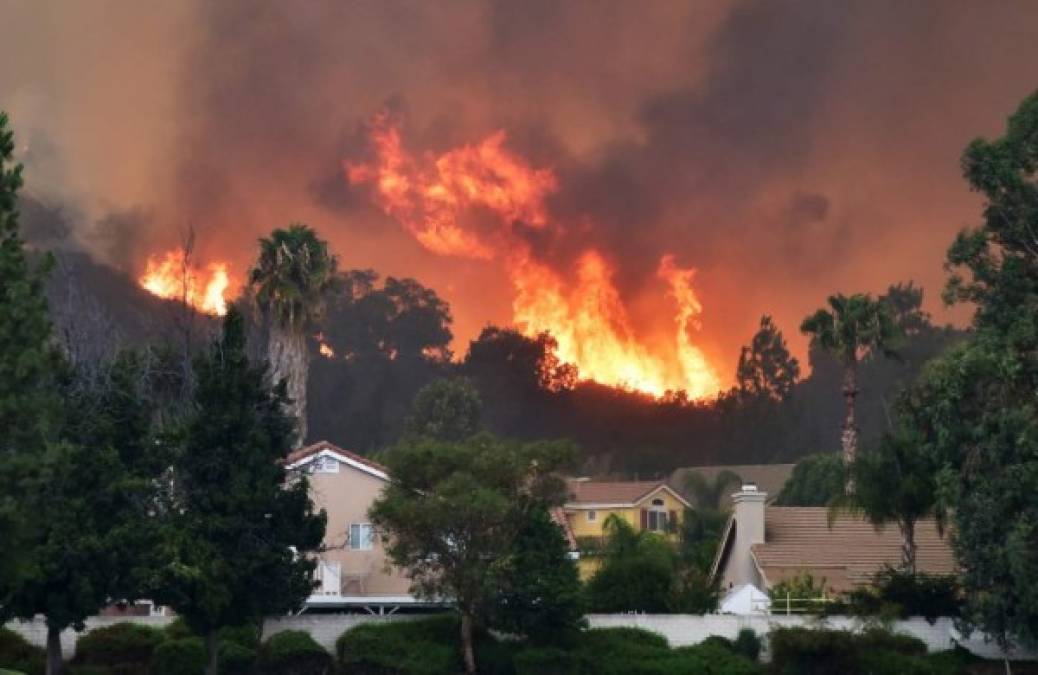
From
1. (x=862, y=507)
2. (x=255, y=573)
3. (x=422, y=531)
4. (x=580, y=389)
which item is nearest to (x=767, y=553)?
(x=862, y=507)

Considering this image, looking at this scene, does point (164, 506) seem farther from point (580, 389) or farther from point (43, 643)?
point (580, 389)

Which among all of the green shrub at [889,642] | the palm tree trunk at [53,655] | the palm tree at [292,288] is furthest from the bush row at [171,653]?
the palm tree at [292,288]

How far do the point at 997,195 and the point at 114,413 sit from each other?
105ft

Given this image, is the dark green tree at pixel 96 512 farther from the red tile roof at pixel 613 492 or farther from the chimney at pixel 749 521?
the red tile roof at pixel 613 492

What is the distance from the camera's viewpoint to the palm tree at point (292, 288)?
3684 inches

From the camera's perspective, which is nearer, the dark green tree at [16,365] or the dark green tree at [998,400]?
the dark green tree at [16,365]

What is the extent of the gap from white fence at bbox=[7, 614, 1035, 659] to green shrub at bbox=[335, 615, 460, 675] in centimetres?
73

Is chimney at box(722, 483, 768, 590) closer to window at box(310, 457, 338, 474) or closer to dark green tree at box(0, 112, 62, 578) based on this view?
window at box(310, 457, 338, 474)

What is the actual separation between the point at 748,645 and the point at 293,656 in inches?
655

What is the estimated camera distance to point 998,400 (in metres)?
56.7

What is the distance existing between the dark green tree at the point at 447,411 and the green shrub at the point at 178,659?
3145 inches

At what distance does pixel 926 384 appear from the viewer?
61.6m

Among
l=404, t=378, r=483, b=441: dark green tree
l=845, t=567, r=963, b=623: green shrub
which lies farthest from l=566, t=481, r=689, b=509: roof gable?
→ l=845, t=567, r=963, b=623: green shrub

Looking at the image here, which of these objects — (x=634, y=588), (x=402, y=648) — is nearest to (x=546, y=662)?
(x=402, y=648)
